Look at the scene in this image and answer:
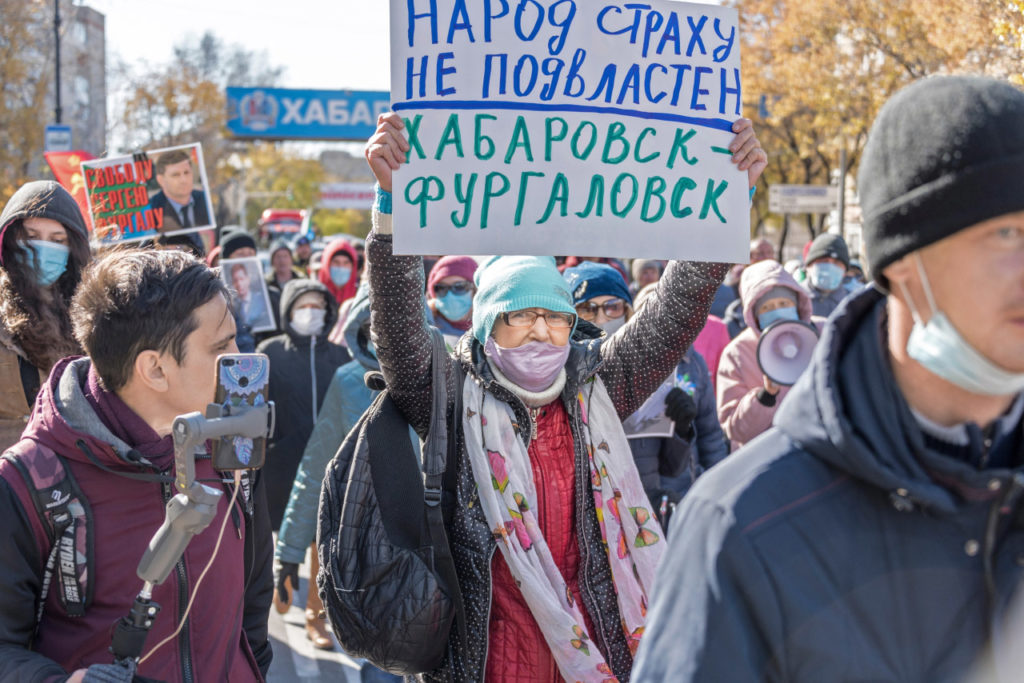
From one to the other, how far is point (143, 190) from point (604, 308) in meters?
3.10

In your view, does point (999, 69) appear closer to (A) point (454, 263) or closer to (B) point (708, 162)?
(A) point (454, 263)

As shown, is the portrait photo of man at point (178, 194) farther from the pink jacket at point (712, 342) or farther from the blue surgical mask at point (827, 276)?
the blue surgical mask at point (827, 276)

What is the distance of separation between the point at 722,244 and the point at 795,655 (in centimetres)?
191

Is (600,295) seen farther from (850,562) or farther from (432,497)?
(850,562)

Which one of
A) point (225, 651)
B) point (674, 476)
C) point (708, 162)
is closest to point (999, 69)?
point (674, 476)

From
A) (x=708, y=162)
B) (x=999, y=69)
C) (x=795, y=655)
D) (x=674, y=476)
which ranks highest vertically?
(x=999, y=69)

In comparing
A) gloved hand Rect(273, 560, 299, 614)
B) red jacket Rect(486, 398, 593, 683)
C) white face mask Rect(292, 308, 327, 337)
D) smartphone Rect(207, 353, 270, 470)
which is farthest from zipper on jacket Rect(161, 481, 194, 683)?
white face mask Rect(292, 308, 327, 337)

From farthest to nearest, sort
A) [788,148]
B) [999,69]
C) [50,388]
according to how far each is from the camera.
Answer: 1. [788,148]
2. [999,69]
3. [50,388]

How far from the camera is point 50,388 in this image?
2.48 metres

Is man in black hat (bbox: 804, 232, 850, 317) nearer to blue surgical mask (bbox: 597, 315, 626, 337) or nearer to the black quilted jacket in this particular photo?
blue surgical mask (bbox: 597, 315, 626, 337)

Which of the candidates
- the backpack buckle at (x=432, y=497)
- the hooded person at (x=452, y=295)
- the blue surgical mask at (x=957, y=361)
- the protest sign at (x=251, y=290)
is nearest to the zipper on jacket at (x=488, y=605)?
the backpack buckle at (x=432, y=497)

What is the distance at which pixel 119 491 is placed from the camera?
2.38 metres

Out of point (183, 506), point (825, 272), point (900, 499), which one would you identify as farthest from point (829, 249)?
point (900, 499)

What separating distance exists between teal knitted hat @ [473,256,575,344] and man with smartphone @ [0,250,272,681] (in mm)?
908
